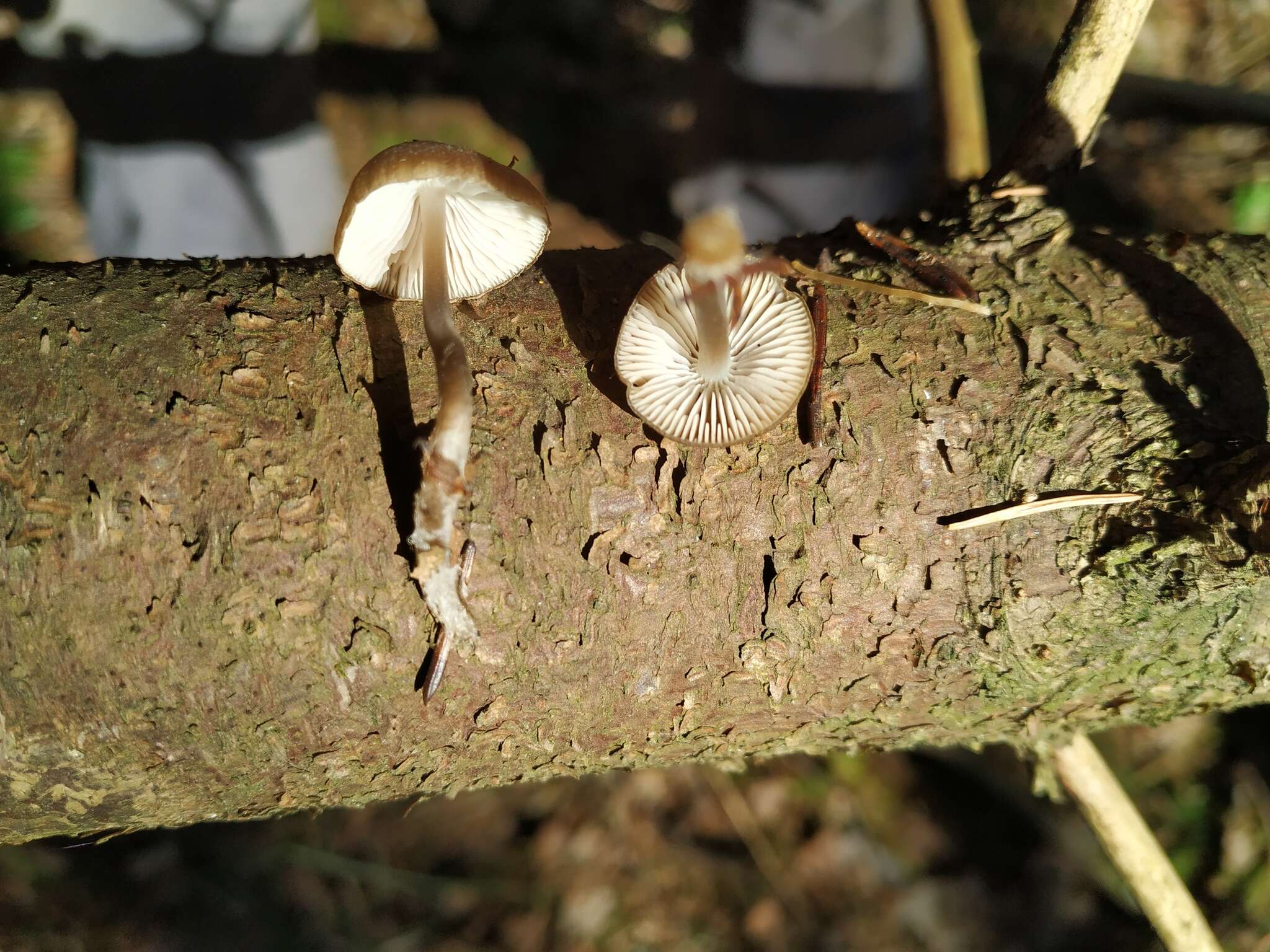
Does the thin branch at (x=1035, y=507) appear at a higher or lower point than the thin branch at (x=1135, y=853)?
higher

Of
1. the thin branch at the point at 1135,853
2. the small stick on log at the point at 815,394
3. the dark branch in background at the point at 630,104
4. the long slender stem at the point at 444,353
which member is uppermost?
the dark branch in background at the point at 630,104

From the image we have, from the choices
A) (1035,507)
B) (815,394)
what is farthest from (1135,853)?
(815,394)

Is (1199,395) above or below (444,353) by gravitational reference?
below

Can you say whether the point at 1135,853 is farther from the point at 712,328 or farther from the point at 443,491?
the point at 443,491

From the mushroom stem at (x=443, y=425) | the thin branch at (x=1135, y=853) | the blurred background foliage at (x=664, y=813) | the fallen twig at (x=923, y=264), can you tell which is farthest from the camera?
the blurred background foliage at (x=664, y=813)

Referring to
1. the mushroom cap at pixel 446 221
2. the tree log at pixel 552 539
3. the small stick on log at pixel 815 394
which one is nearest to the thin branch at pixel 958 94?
the tree log at pixel 552 539

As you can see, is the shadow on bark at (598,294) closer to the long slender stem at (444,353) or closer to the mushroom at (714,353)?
the mushroom at (714,353)

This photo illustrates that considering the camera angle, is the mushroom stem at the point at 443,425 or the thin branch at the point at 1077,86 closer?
the mushroom stem at the point at 443,425
